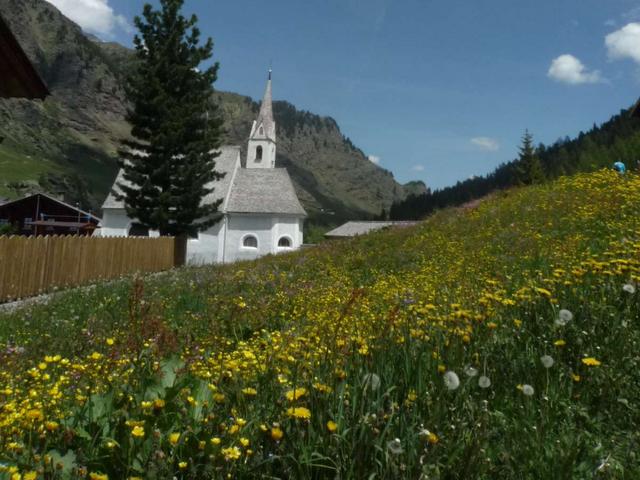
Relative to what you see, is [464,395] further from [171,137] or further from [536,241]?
[171,137]

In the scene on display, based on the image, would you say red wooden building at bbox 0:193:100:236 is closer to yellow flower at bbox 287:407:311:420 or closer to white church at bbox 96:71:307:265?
white church at bbox 96:71:307:265

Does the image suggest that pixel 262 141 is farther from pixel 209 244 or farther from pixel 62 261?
pixel 62 261

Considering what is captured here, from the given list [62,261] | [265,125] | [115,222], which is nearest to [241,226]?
[115,222]

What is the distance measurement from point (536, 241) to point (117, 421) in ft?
32.5

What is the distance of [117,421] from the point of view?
2.42 m

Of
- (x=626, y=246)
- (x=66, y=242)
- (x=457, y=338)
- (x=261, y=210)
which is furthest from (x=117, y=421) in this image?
(x=261, y=210)

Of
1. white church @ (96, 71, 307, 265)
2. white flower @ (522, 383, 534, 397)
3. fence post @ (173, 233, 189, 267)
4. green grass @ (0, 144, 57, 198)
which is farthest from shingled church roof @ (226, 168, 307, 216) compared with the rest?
green grass @ (0, 144, 57, 198)

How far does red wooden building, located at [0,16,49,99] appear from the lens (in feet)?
30.1

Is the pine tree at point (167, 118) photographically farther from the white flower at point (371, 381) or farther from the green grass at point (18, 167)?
the green grass at point (18, 167)

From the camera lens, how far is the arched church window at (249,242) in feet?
147

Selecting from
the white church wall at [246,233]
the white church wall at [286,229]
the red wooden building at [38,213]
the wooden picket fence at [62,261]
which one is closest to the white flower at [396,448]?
the wooden picket fence at [62,261]

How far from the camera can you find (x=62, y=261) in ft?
64.7

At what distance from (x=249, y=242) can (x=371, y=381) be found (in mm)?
42710

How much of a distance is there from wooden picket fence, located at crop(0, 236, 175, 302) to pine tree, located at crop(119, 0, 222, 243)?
4564mm
